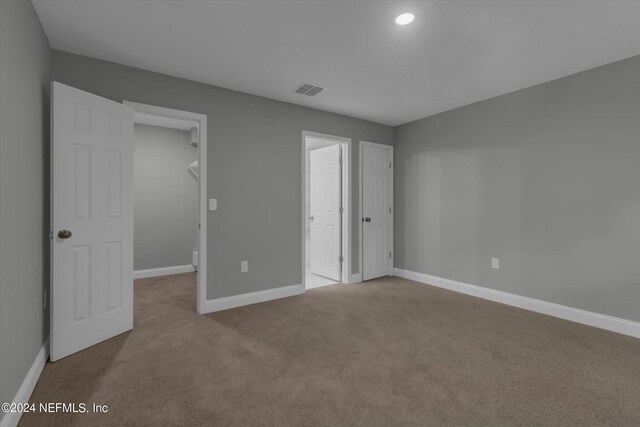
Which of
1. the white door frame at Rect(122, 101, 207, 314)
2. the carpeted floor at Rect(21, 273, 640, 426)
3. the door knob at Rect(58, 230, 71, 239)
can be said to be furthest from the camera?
the white door frame at Rect(122, 101, 207, 314)

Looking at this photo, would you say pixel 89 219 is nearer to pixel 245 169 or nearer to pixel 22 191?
pixel 22 191

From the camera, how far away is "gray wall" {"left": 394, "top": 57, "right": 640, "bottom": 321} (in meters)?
2.71

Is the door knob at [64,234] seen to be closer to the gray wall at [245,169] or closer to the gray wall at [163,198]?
the gray wall at [245,169]

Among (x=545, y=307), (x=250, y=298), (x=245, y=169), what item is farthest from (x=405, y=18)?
(x=545, y=307)

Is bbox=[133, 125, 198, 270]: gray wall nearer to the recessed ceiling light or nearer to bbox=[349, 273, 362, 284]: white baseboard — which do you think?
bbox=[349, 273, 362, 284]: white baseboard

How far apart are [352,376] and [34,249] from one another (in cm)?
228

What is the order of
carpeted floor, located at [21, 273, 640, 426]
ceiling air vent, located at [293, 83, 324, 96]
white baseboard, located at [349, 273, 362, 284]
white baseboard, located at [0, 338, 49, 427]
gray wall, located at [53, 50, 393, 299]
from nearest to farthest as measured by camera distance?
1. white baseboard, located at [0, 338, 49, 427]
2. carpeted floor, located at [21, 273, 640, 426]
3. gray wall, located at [53, 50, 393, 299]
4. ceiling air vent, located at [293, 83, 324, 96]
5. white baseboard, located at [349, 273, 362, 284]

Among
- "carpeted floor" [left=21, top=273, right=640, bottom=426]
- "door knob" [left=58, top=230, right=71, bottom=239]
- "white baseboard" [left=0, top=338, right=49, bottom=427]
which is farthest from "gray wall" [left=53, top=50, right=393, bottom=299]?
"white baseboard" [left=0, top=338, right=49, bottom=427]

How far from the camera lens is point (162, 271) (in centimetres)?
493

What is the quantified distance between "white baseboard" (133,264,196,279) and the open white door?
90.8 inches

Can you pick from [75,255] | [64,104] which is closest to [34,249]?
[75,255]

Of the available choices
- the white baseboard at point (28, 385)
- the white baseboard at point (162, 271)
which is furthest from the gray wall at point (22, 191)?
the white baseboard at point (162, 271)

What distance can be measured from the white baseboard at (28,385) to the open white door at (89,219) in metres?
0.07

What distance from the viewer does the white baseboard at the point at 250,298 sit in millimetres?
3203
